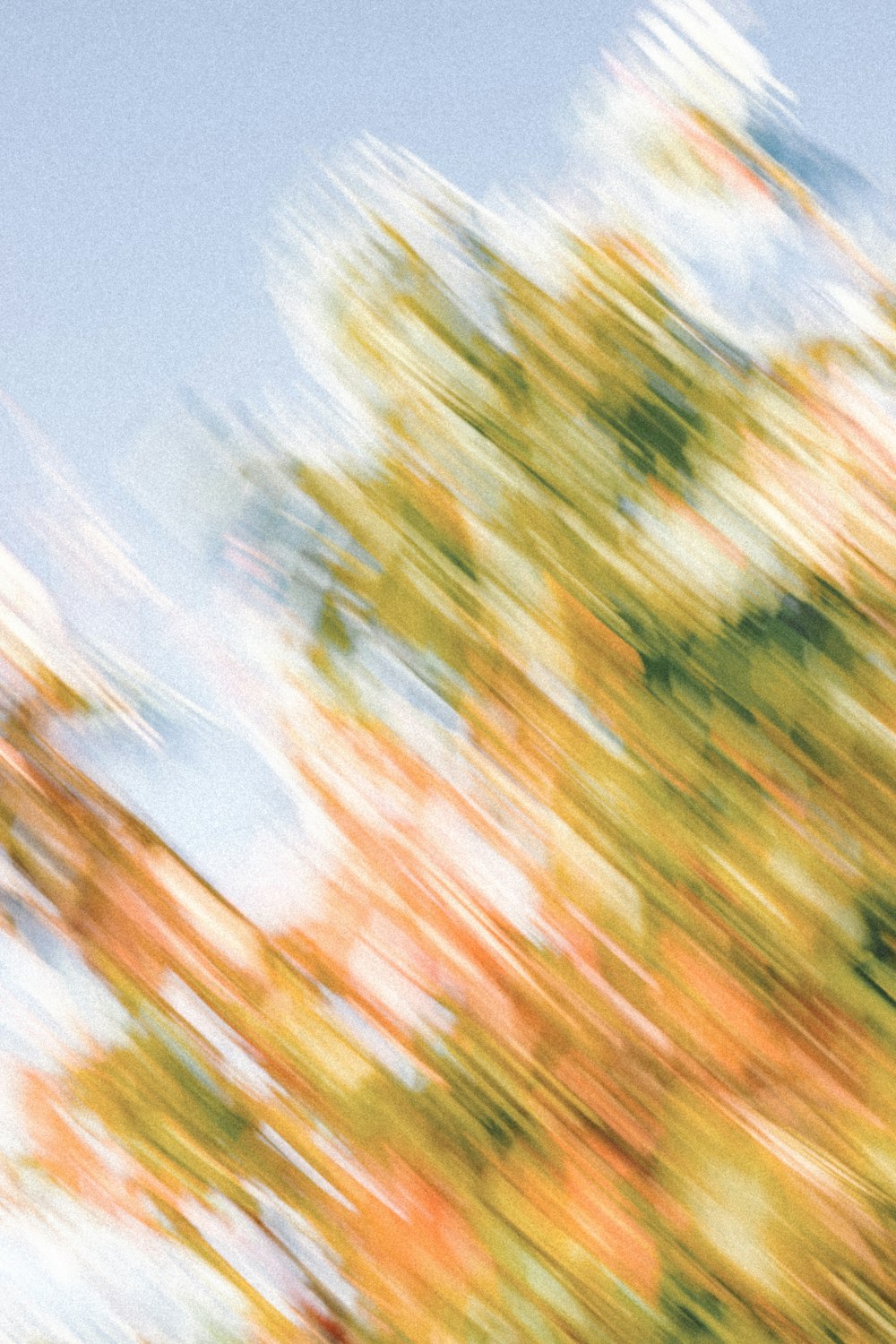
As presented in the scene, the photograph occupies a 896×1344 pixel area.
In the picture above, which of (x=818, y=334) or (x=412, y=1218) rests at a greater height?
(x=818, y=334)

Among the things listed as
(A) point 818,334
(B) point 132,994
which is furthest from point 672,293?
(B) point 132,994

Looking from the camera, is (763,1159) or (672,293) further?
(672,293)

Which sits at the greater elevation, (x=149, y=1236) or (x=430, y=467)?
(x=430, y=467)

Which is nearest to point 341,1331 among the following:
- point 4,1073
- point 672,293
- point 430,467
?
point 4,1073

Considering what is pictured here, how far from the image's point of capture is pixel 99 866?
0.42m

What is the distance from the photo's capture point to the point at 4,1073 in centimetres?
45

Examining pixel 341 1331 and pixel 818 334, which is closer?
pixel 341 1331

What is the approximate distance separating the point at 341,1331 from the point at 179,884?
0.55 ft

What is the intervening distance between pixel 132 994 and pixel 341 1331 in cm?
14

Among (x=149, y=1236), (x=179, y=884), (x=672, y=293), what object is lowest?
(x=149, y=1236)

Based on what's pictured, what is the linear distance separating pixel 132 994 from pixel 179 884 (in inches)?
1.8

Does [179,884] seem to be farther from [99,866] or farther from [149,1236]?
[149,1236]

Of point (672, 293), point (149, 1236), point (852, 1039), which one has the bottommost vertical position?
point (149, 1236)

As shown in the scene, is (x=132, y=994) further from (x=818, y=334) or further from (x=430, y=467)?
(x=818, y=334)
